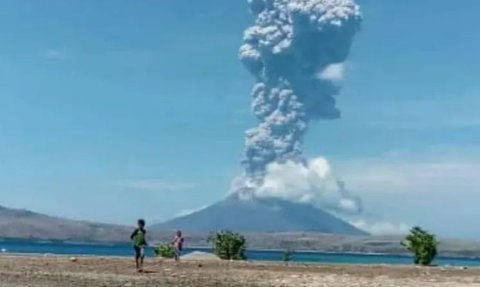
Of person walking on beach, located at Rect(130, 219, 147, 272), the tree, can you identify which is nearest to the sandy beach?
person walking on beach, located at Rect(130, 219, 147, 272)

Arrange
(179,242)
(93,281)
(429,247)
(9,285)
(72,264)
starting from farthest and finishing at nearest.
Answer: (429,247) < (179,242) < (72,264) < (93,281) < (9,285)

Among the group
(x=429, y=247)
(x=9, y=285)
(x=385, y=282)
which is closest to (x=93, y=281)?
(x=9, y=285)

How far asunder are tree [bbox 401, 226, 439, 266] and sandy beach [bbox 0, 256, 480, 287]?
14.9 metres

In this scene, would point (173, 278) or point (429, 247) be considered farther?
point (429, 247)

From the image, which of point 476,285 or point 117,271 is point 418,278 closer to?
point 476,285

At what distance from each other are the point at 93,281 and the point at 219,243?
3345 centimetres

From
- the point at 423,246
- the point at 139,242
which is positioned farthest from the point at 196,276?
the point at 423,246

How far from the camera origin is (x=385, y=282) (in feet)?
128

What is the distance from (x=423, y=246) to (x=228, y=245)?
12.9 meters

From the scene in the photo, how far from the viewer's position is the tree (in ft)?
210

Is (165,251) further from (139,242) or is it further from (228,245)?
(139,242)

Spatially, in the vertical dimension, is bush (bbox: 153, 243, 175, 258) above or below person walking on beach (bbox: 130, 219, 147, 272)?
above

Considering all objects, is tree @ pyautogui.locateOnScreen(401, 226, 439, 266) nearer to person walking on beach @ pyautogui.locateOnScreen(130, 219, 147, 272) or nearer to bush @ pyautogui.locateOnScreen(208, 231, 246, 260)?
bush @ pyautogui.locateOnScreen(208, 231, 246, 260)

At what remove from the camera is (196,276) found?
4025 cm
